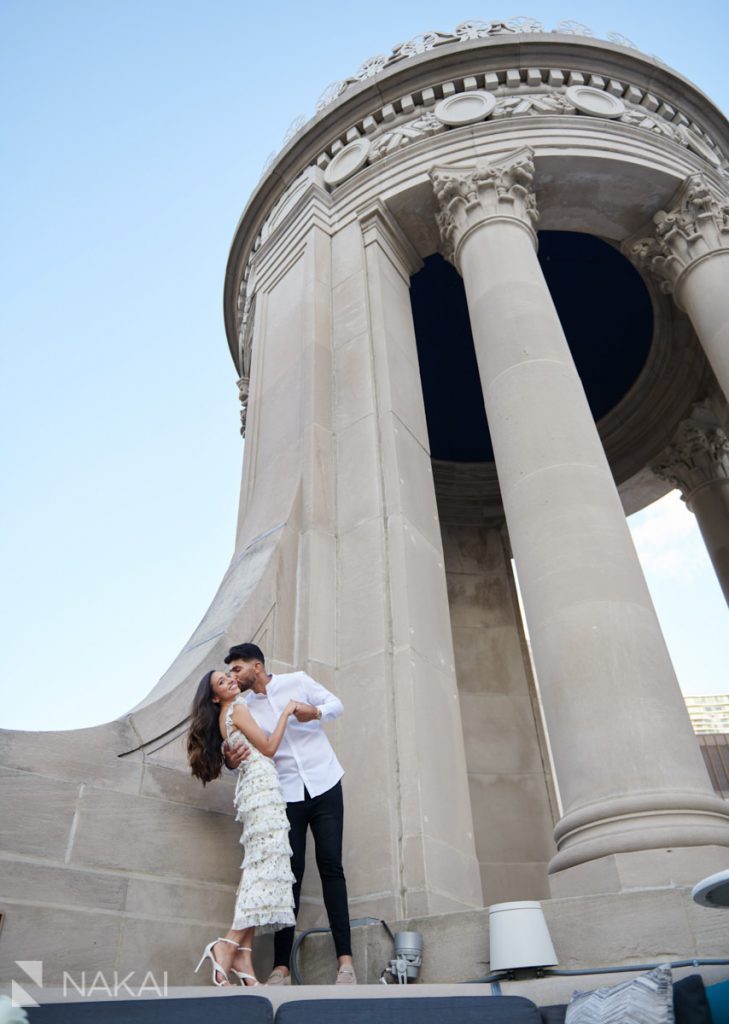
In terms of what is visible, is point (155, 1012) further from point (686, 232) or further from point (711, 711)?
point (711, 711)

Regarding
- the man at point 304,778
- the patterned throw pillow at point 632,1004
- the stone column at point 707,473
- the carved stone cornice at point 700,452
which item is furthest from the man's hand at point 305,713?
the carved stone cornice at point 700,452

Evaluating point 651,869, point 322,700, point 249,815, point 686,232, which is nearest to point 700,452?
point 686,232

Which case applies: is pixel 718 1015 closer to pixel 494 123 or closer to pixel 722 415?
pixel 494 123

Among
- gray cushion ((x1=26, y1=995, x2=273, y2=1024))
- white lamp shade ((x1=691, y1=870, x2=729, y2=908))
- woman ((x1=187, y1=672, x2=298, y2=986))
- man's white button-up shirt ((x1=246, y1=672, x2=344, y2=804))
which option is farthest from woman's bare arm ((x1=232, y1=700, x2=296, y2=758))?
white lamp shade ((x1=691, y1=870, x2=729, y2=908))

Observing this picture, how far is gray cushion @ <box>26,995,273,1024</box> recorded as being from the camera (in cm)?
364

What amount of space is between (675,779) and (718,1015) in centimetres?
342

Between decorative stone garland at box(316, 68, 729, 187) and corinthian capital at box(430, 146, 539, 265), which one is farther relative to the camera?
decorative stone garland at box(316, 68, 729, 187)

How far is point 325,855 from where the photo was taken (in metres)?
6.19

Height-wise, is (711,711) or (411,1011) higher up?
(711,711)

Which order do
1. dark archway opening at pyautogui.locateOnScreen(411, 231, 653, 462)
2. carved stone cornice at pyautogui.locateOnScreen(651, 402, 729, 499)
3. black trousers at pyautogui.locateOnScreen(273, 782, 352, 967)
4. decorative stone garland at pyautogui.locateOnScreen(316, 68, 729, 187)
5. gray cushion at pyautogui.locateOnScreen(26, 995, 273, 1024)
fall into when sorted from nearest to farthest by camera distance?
gray cushion at pyautogui.locateOnScreen(26, 995, 273, 1024), black trousers at pyautogui.locateOnScreen(273, 782, 352, 967), decorative stone garland at pyautogui.locateOnScreen(316, 68, 729, 187), carved stone cornice at pyautogui.locateOnScreen(651, 402, 729, 499), dark archway opening at pyautogui.locateOnScreen(411, 231, 653, 462)

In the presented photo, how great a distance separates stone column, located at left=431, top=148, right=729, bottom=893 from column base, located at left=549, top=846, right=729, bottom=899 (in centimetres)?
2

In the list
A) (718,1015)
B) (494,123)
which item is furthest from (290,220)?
(718,1015)

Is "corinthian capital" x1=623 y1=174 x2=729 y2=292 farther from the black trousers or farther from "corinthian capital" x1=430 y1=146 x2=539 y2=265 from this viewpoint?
the black trousers

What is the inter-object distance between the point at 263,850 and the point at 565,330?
1793 centimetres
